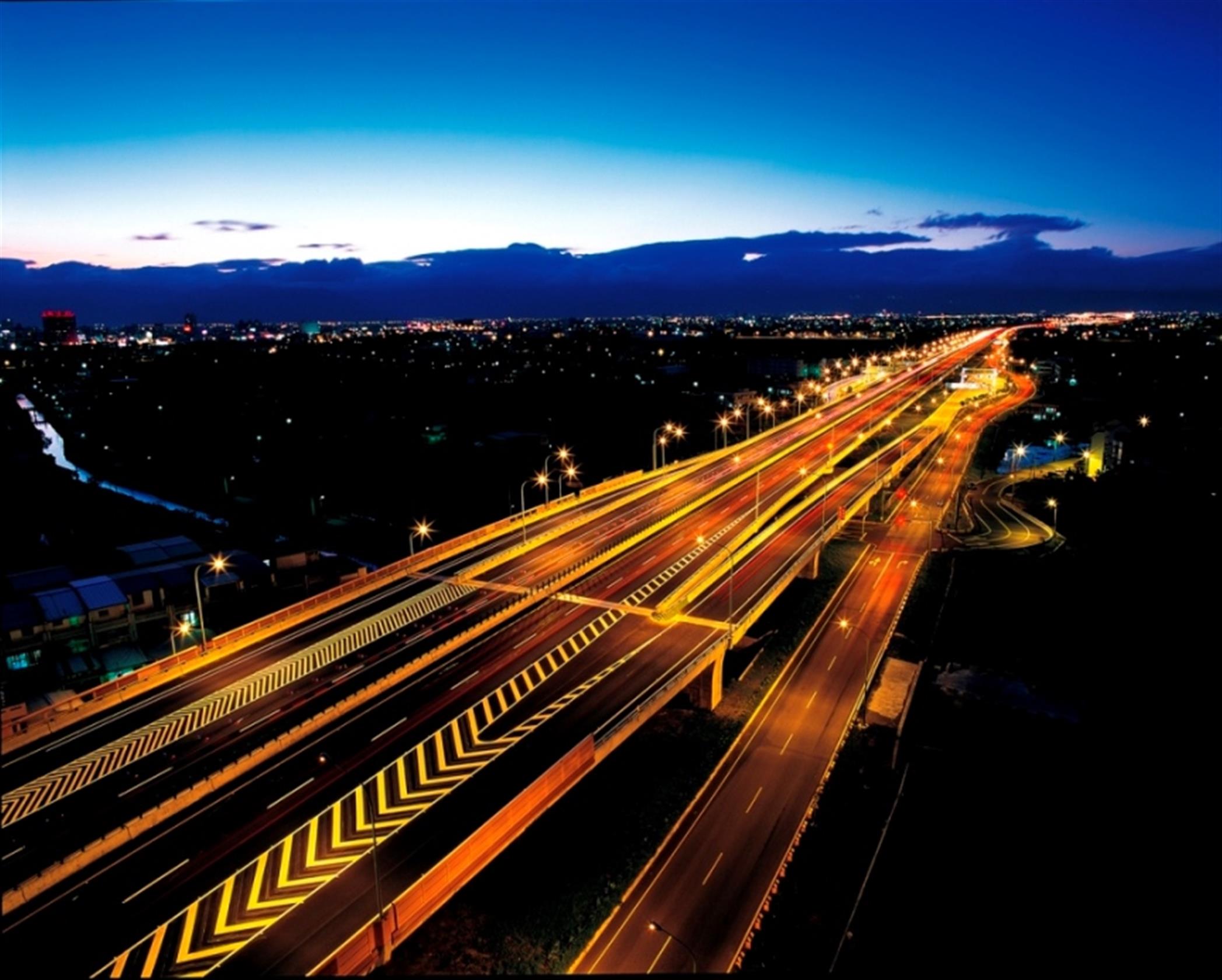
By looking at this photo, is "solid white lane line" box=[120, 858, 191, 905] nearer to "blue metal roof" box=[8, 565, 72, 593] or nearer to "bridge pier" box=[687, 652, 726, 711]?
"bridge pier" box=[687, 652, 726, 711]

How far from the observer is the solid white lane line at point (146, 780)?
17.8 meters

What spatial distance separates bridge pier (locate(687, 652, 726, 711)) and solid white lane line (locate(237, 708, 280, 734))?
1630 cm

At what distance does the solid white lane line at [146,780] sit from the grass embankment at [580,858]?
25.9 ft

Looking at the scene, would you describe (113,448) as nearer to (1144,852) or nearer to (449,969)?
(449,969)

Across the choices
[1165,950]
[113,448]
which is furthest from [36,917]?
[113,448]

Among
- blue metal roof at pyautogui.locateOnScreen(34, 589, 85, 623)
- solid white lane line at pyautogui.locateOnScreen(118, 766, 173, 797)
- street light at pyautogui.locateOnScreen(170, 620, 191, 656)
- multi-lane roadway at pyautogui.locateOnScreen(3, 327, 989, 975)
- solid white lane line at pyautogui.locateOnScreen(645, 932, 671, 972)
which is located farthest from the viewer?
street light at pyautogui.locateOnScreen(170, 620, 191, 656)

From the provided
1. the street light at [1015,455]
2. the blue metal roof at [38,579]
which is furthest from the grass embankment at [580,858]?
the street light at [1015,455]

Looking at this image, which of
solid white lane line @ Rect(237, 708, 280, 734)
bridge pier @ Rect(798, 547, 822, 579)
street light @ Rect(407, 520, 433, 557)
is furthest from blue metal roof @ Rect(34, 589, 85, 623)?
bridge pier @ Rect(798, 547, 822, 579)

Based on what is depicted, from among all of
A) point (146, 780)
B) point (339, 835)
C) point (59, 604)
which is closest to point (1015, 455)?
point (339, 835)

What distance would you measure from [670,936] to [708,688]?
11299 mm

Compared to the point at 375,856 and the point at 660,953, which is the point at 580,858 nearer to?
the point at 660,953

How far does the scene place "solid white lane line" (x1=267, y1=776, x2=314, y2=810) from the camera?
715 inches

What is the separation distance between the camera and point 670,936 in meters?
20.0

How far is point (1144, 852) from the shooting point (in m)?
23.1
